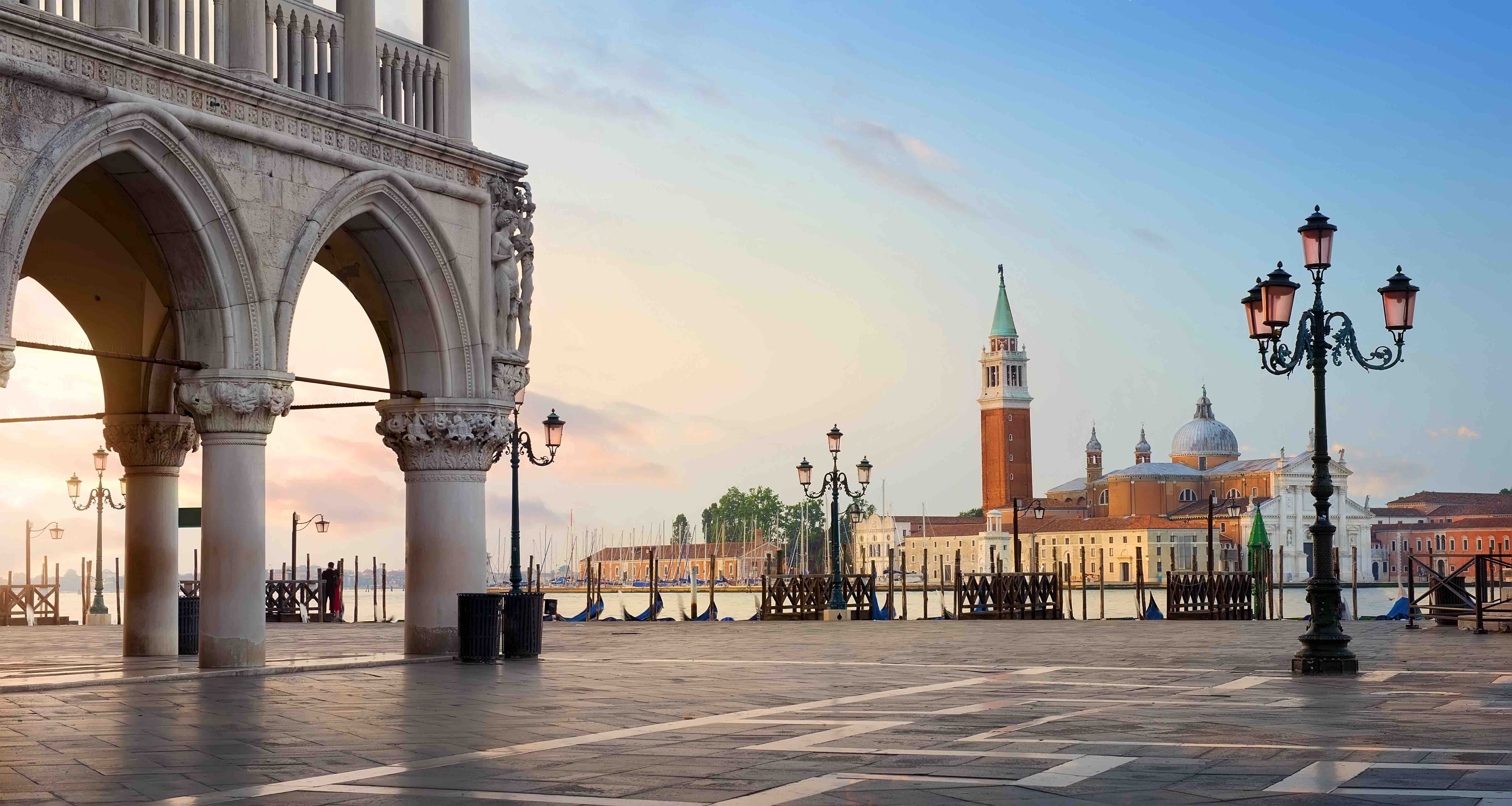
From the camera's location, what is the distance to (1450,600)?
2683cm

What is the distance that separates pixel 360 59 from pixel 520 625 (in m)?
5.74

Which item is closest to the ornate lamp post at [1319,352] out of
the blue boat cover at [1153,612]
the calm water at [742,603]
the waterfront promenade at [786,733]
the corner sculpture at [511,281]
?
the waterfront promenade at [786,733]

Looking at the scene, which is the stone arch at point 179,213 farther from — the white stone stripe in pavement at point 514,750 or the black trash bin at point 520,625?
the white stone stripe in pavement at point 514,750

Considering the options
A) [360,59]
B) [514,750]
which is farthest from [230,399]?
[514,750]

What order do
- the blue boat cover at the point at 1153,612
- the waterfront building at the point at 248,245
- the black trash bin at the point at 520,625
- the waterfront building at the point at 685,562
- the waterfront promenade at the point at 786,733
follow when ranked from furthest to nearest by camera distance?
the waterfront building at the point at 685,562, the blue boat cover at the point at 1153,612, the black trash bin at the point at 520,625, the waterfront building at the point at 248,245, the waterfront promenade at the point at 786,733

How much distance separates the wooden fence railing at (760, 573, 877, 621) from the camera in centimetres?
3831

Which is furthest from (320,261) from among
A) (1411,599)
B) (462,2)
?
(1411,599)

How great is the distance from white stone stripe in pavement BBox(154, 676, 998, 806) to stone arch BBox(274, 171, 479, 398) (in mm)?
6283

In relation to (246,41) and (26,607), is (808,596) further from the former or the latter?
(246,41)

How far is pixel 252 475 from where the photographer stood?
51.2 feet

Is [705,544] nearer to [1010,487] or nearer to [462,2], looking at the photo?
[1010,487]

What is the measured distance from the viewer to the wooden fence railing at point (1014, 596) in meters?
40.8

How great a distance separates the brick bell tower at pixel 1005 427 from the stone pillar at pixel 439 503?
5018 inches

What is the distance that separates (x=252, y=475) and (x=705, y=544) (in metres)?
138
